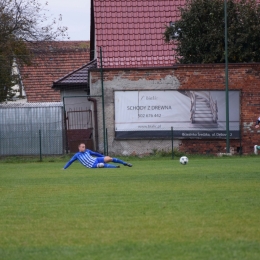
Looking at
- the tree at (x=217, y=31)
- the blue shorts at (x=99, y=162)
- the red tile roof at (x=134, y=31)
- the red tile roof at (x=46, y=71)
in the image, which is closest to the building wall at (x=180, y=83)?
the tree at (x=217, y=31)

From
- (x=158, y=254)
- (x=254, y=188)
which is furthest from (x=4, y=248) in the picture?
(x=254, y=188)

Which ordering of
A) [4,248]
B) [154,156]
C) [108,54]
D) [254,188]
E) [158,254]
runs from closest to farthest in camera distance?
[158,254], [4,248], [254,188], [154,156], [108,54]

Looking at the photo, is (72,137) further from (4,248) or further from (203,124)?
(4,248)

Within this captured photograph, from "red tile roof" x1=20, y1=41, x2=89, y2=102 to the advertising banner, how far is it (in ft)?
11.6

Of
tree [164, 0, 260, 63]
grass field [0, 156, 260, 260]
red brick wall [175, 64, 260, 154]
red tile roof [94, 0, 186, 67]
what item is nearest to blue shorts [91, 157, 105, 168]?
grass field [0, 156, 260, 260]

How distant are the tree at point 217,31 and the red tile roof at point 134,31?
203 centimetres

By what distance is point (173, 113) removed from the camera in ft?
102

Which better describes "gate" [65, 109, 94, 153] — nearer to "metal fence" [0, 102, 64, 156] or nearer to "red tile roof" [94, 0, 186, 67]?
"metal fence" [0, 102, 64, 156]

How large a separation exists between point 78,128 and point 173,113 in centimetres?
433

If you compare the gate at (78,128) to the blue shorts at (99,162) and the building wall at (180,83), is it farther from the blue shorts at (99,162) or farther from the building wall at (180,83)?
the blue shorts at (99,162)

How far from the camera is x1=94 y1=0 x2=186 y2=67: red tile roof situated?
33.6 m

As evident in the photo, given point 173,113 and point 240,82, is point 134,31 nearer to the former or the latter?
point 173,113

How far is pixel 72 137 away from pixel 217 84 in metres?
6.89

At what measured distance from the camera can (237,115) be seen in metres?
31.1
